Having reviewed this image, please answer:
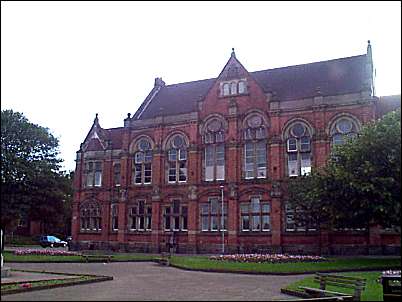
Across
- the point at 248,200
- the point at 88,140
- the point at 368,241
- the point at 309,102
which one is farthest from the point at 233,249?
the point at 88,140

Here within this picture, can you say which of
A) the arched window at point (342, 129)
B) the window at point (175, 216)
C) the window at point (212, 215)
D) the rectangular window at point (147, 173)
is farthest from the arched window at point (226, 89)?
the window at point (175, 216)

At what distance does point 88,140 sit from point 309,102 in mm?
25170

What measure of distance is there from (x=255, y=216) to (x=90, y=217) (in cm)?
1914

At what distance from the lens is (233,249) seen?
139 ft

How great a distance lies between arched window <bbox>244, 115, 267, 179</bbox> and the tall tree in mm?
17738

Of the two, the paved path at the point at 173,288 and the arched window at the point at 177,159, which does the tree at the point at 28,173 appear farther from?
the arched window at the point at 177,159

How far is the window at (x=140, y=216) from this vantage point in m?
48.0

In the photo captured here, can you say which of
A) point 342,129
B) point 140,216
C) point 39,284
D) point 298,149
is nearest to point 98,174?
point 140,216

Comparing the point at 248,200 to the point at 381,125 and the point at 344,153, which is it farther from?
the point at 381,125

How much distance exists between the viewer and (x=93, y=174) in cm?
5300

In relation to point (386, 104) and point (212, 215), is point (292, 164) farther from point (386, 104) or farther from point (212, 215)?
point (386, 104)

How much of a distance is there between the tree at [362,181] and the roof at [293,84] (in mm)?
13710

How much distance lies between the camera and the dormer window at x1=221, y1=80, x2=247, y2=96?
44938 millimetres

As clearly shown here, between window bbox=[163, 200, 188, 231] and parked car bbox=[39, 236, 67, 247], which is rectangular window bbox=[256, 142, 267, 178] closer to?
window bbox=[163, 200, 188, 231]
